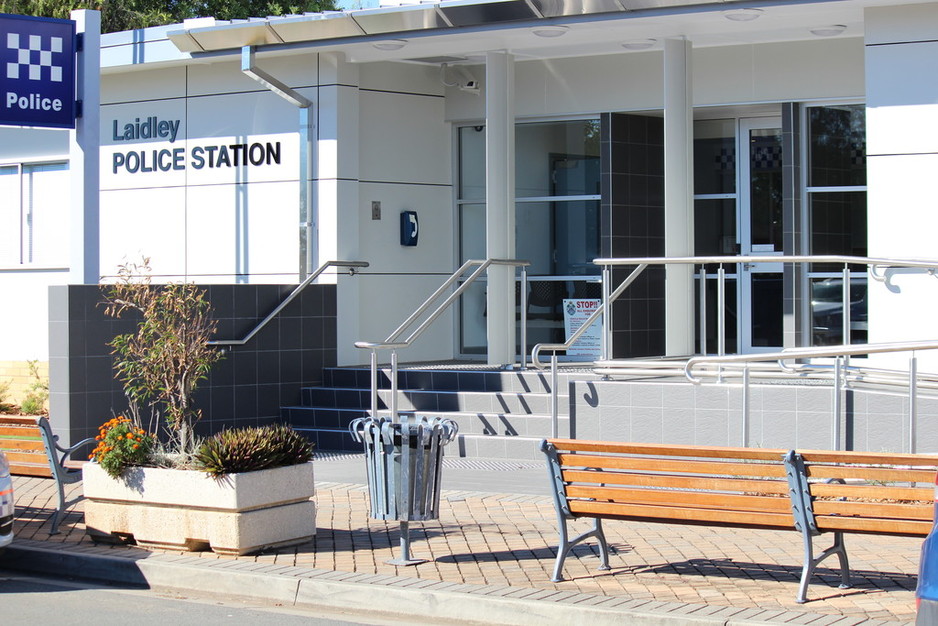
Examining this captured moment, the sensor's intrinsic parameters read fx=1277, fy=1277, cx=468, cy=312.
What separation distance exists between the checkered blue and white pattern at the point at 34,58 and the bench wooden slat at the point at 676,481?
8869mm

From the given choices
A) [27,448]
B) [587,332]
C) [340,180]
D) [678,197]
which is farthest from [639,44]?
[27,448]

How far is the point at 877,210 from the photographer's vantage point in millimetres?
12562

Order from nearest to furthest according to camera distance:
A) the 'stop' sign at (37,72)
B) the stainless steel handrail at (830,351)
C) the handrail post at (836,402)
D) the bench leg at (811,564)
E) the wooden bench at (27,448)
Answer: the bench leg at (811,564) < the stainless steel handrail at (830,351) < the wooden bench at (27,448) < the handrail post at (836,402) < the 'stop' sign at (37,72)

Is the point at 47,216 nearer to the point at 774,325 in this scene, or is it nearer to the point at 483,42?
the point at 483,42

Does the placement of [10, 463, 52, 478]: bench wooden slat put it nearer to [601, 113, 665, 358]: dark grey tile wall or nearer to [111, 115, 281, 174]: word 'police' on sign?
[111, 115, 281, 174]: word 'police' on sign

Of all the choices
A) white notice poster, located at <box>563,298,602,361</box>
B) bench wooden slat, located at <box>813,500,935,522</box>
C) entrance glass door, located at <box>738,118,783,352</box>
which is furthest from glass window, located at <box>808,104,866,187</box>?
bench wooden slat, located at <box>813,500,935,522</box>

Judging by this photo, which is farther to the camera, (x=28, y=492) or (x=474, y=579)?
(x=28, y=492)

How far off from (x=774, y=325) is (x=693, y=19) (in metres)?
4.22

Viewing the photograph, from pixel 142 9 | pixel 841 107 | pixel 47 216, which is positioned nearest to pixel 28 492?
pixel 47 216

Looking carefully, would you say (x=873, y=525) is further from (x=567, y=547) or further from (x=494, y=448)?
(x=494, y=448)

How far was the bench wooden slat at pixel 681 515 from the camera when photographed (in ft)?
23.6

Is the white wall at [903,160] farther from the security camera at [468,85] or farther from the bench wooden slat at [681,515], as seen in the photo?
the bench wooden slat at [681,515]

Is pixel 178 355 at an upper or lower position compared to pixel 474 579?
upper

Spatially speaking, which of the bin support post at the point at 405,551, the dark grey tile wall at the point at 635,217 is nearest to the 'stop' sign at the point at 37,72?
the dark grey tile wall at the point at 635,217
